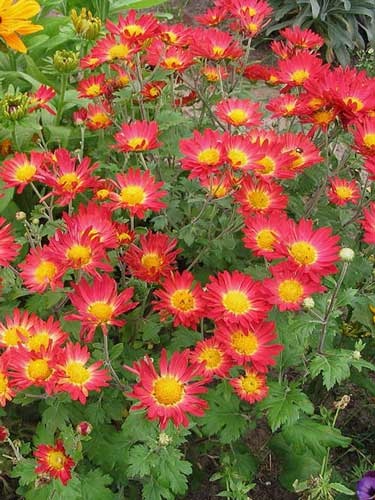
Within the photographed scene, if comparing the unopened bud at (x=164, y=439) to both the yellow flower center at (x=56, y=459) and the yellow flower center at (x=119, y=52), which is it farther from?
the yellow flower center at (x=119, y=52)

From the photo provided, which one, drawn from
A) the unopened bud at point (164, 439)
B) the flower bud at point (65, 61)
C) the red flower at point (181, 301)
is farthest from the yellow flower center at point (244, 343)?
the flower bud at point (65, 61)

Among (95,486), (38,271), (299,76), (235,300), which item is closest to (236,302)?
(235,300)

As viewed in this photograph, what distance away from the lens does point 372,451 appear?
6.52ft

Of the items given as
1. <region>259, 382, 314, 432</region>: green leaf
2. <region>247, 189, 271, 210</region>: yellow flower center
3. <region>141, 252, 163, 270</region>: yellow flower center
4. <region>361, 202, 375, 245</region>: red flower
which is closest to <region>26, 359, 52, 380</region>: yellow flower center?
<region>141, 252, 163, 270</region>: yellow flower center

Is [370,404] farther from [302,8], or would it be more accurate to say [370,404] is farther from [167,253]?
[302,8]

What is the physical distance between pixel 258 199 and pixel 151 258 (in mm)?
276

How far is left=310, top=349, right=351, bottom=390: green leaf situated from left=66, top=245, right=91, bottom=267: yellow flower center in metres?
0.51

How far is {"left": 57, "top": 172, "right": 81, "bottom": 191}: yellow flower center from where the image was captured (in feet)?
4.91

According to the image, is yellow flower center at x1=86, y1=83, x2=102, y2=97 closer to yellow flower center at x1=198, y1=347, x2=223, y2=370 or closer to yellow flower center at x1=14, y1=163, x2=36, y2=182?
yellow flower center at x1=14, y1=163, x2=36, y2=182

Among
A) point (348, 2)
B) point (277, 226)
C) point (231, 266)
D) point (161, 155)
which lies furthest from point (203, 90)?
point (348, 2)

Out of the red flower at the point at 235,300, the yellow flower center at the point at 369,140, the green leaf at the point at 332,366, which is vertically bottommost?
the green leaf at the point at 332,366

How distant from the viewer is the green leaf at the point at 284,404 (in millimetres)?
1395

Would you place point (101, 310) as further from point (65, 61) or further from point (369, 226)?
point (65, 61)

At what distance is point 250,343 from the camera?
1343mm
